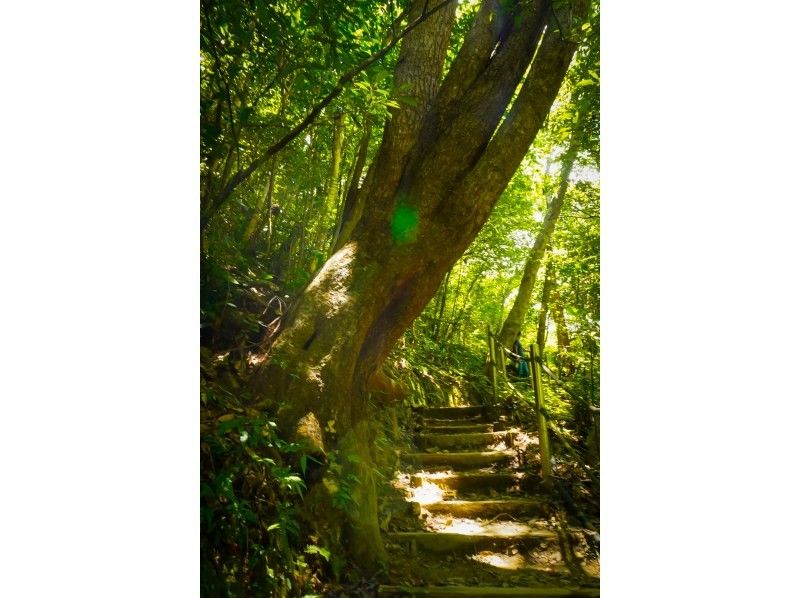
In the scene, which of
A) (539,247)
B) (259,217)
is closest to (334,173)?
(259,217)

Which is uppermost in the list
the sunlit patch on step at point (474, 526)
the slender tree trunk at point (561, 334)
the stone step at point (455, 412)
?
the slender tree trunk at point (561, 334)

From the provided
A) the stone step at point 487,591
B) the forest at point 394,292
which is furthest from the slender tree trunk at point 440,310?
the stone step at point 487,591

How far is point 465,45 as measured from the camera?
278cm

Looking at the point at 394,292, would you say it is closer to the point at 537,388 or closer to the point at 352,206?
the point at 352,206

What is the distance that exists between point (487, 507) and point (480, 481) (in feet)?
0.74

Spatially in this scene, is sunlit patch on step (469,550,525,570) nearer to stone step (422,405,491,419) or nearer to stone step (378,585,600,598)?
stone step (378,585,600,598)

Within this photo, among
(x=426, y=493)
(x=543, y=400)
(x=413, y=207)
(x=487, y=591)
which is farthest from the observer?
(x=543, y=400)

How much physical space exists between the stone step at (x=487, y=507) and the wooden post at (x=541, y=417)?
0.19 metres

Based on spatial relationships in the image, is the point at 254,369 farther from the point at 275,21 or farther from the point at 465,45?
the point at 465,45

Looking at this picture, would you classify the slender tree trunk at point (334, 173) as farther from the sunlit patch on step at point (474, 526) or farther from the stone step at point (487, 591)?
the stone step at point (487, 591)

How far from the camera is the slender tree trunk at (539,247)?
239cm

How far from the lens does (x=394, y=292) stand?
2.60 metres
